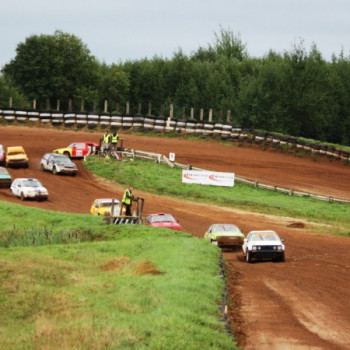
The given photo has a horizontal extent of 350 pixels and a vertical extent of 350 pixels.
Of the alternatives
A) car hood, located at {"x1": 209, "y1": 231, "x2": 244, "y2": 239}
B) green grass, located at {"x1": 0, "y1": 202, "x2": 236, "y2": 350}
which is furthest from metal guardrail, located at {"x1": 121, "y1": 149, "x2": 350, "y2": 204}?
green grass, located at {"x1": 0, "y1": 202, "x2": 236, "y2": 350}

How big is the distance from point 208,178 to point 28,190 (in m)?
16.4

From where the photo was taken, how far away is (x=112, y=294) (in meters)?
23.3

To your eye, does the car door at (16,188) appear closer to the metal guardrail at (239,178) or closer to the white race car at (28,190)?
the white race car at (28,190)

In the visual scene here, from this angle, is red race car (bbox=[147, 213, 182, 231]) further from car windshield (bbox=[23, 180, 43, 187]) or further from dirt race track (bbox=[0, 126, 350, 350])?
car windshield (bbox=[23, 180, 43, 187])

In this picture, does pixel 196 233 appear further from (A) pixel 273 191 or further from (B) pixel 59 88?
(B) pixel 59 88

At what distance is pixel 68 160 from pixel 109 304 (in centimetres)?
4384

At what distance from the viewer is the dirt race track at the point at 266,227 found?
70.9 feet

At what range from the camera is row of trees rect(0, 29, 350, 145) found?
9400cm

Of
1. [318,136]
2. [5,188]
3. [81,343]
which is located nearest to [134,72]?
[318,136]

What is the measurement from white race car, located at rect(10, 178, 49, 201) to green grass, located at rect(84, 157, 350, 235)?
34.1ft

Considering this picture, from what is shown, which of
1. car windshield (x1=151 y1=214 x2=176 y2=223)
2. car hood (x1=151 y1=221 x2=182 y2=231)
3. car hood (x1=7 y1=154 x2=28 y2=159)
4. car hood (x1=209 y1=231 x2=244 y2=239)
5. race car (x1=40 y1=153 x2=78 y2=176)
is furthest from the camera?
car hood (x1=7 y1=154 x2=28 y2=159)

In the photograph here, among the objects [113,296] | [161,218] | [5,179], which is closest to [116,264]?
[113,296]

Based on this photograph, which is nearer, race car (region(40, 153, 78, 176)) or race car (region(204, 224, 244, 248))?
race car (region(204, 224, 244, 248))

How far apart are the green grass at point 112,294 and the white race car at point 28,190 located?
16.0 metres
